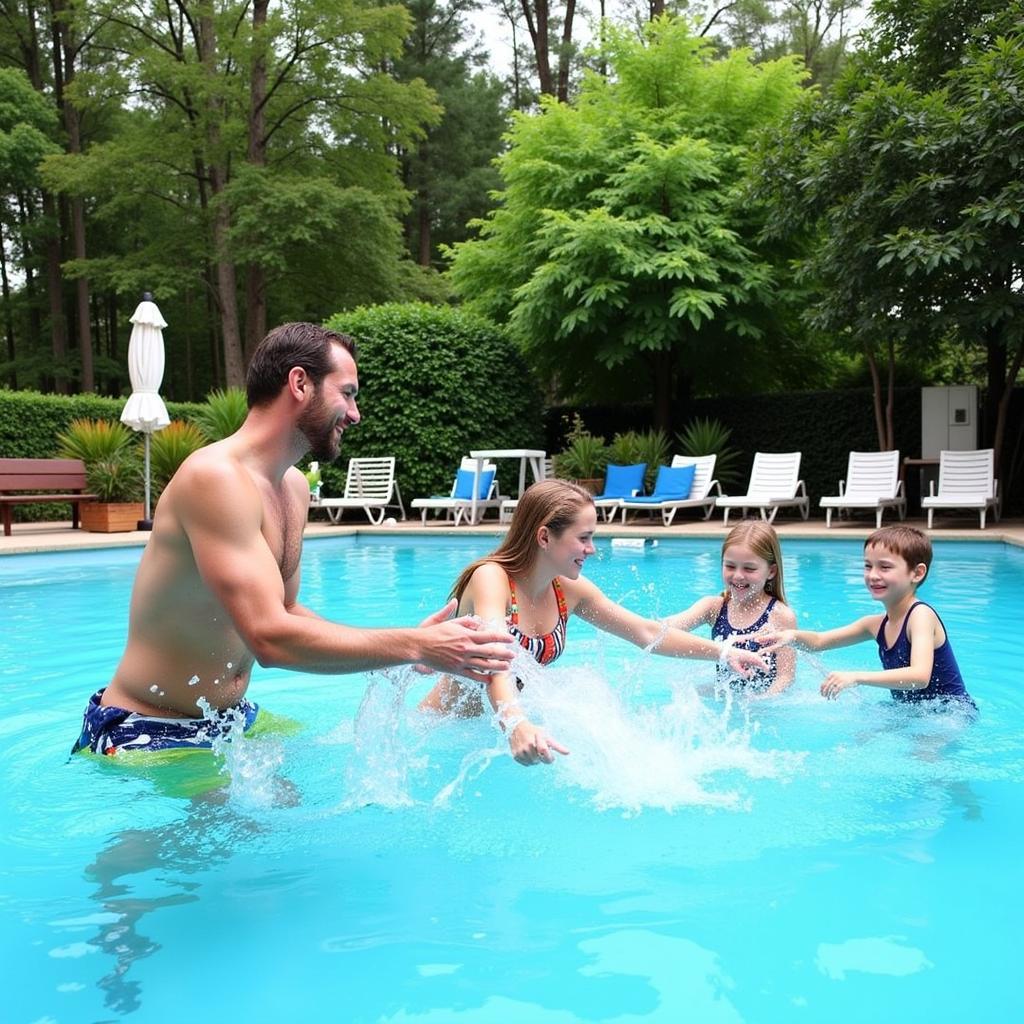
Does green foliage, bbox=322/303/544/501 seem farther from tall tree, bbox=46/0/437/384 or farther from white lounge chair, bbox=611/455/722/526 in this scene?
tall tree, bbox=46/0/437/384

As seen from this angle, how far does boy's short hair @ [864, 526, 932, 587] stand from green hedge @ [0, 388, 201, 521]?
582 inches

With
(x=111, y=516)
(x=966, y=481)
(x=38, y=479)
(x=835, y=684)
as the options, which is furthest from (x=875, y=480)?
(x=835, y=684)

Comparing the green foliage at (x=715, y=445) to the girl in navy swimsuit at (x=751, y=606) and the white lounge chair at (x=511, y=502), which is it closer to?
the white lounge chair at (x=511, y=502)

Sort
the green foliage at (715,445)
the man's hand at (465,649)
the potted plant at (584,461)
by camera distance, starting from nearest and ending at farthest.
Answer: the man's hand at (465,649)
the potted plant at (584,461)
the green foliage at (715,445)

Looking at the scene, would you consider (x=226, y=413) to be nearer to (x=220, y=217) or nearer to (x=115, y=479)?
(x=115, y=479)

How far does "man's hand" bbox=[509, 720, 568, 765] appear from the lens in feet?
8.30

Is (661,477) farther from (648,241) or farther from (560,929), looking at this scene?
(560,929)

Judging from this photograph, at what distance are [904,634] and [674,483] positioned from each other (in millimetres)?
11930

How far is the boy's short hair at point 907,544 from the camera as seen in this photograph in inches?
167

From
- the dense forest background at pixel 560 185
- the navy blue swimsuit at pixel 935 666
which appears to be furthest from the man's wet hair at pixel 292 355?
the dense forest background at pixel 560 185

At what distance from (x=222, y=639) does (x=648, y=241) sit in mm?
14802

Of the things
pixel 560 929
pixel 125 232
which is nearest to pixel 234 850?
pixel 560 929

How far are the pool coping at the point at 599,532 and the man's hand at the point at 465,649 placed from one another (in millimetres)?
10408

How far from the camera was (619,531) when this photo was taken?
14500 mm
